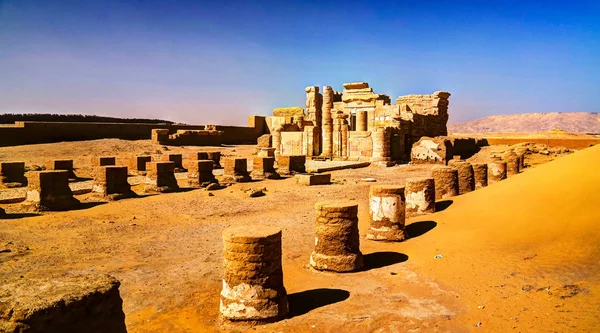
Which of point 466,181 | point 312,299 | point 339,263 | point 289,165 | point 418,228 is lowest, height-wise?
point 312,299

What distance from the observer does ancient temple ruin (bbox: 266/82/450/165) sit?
25062mm

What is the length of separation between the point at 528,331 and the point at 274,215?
8.00 meters

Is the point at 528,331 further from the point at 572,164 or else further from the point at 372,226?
the point at 572,164

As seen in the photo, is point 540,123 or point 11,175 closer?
point 11,175

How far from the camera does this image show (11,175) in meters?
16.8

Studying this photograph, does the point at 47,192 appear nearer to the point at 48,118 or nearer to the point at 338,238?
the point at 338,238

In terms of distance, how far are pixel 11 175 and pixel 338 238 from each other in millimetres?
15780

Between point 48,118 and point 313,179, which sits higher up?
point 48,118

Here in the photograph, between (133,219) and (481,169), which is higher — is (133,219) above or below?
below

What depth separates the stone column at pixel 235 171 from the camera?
59.0 ft

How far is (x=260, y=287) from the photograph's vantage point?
570cm

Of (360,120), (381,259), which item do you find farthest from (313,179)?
(360,120)

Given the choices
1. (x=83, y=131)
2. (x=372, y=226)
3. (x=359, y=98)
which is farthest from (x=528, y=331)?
(x=83, y=131)

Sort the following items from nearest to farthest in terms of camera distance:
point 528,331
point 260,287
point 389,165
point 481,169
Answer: point 528,331 → point 260,287 → point 481,169 → point 389,165
